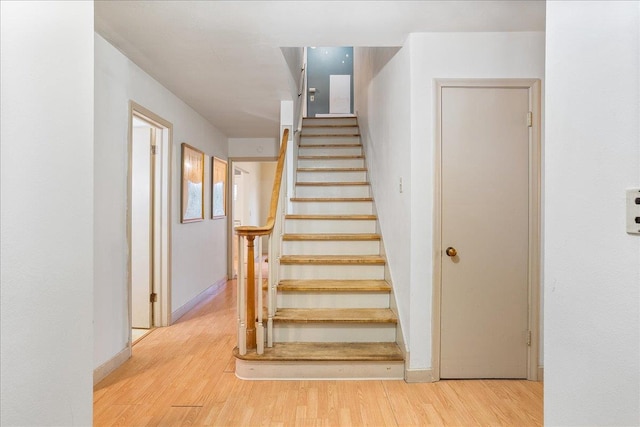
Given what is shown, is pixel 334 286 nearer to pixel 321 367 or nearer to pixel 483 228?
pixel 321 367

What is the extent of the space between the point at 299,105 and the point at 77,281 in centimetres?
377

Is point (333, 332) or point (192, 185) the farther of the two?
point (192, 185)

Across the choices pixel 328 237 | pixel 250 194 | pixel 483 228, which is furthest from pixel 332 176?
pixel 250 194

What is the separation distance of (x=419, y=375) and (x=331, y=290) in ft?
2.82

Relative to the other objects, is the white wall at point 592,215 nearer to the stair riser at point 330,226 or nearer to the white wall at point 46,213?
the white wall at point 46,213

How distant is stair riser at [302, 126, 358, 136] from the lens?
5.16 metres

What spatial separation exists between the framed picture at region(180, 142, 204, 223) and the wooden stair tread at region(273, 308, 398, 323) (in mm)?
1728

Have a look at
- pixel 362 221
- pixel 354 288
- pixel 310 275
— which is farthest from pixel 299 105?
pixel 354 288

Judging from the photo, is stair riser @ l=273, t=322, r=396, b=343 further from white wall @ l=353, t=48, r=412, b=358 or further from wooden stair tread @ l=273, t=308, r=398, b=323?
white wall @ l=353, t=48, r=412, b=358

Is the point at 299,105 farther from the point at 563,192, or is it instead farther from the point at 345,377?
the point at 563,192

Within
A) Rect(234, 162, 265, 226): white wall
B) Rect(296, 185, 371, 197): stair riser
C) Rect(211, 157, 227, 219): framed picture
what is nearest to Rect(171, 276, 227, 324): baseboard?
Rect(211, 157, 227, 219): framed picture

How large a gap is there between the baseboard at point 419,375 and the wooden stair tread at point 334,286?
2.10 ft

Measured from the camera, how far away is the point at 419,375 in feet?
7.77

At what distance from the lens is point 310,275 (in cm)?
313
